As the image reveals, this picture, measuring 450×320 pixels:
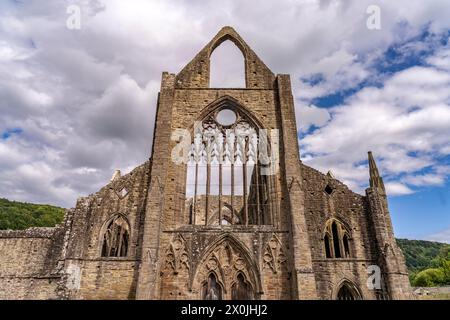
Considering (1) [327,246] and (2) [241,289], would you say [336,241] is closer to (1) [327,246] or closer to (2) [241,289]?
(1) [327,246]

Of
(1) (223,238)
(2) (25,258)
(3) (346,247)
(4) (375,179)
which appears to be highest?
(4) (375,179)

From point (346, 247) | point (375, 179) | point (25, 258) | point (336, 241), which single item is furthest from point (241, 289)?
point (25, 258)

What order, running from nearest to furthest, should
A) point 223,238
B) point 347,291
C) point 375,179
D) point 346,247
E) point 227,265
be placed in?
point 347,291 < point 227,265 < point 223,238 < point 346,247 < point 375,179

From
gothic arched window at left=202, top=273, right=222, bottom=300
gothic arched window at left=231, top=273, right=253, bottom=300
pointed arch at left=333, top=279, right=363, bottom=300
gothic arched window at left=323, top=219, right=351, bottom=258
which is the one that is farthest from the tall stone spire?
gothic arched window at left=202, top=273, right=222, bottom=300

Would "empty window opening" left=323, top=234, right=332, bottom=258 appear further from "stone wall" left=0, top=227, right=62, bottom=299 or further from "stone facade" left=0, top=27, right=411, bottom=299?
"stone wall" left=0, top=227, right=62, bottom=299

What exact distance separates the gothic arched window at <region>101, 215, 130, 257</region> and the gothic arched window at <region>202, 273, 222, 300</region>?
3.27 meters

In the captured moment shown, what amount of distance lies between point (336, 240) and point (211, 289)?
5.16 m

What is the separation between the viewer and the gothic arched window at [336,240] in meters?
12.8

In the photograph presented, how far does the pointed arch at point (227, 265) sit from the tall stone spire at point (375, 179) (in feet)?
19.5

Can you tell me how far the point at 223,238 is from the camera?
41.4 ft

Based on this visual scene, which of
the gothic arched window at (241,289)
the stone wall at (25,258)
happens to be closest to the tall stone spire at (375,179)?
the gothic arched window at (241,289)

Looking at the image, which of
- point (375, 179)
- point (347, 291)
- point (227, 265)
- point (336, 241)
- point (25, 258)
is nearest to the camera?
point (347, 291)

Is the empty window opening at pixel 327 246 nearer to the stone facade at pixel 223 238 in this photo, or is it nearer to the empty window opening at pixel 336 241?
the stone facade at pixel 223 238
